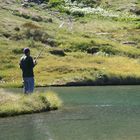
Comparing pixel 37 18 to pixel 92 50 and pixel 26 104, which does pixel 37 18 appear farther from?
pixel 26 104

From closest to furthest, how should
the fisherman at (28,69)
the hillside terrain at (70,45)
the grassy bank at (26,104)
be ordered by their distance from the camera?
the grassy bank at (26,104), the fisherman at (28,69), the hillside terrain at (70,45)

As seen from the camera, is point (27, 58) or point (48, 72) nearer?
point (27, 58)

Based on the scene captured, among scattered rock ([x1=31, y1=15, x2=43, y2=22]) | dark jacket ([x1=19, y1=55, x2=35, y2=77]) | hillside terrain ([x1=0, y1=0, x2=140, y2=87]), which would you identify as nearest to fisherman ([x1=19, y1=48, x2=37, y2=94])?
dark jacket ([x1=19, y1=55, x2=35, y2=77])

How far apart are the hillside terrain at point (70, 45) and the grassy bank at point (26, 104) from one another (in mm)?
26310

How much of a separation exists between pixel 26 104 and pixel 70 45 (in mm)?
52998

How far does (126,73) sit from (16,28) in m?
21.6

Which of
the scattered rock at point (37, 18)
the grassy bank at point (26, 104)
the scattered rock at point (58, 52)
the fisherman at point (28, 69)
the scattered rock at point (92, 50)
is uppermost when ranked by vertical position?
the fisherman at point (28, 69)

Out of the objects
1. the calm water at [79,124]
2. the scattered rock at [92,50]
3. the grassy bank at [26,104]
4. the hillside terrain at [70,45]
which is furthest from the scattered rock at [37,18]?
the grassy bank at [26,104]

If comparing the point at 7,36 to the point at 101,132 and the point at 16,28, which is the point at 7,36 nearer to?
the point at 16,28

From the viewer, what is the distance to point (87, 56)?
74.9 meters

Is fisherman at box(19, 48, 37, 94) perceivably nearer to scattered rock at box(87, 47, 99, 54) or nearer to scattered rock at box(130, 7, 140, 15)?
scattered rock at box(87, 47, 99, 54)

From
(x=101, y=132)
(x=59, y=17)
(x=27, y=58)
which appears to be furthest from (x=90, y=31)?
(x=101, y=132)

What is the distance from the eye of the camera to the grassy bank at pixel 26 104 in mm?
26269

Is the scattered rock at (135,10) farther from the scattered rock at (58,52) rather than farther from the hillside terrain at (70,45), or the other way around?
the scattered rock at (58,52)
